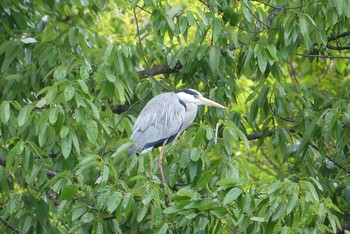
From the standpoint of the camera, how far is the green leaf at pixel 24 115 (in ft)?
17.5

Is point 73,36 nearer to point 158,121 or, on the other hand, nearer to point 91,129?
point 158,121

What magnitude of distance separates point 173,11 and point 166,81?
2.68 feet

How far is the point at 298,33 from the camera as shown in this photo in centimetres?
635

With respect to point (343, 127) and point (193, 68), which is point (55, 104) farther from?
point (343, 127)

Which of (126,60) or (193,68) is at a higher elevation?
(126,60)

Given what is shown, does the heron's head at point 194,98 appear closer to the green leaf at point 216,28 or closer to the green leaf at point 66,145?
the green leaf at point 216,28

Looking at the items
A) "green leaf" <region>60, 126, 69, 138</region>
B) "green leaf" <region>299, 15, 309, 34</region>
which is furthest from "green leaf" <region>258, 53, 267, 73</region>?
"green leaf" <region>60, 126, 69, 138</region>

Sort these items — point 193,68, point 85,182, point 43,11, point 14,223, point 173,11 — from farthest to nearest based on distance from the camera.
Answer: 1. point 43,11
2. point 193,68
3. point 173,11
4. point 14,223
5. point 85,182

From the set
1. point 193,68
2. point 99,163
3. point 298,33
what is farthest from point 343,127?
point 99,163

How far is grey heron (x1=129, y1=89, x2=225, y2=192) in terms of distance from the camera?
623 cm

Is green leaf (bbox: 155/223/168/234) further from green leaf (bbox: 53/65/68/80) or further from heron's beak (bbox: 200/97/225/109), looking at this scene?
heron's beak (bbox: 200/97/225/109)

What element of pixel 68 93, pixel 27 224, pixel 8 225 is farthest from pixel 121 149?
pixel 8 225

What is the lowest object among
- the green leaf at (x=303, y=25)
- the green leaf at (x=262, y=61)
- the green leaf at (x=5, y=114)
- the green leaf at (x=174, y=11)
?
the green leaf at (x=262, y=61)

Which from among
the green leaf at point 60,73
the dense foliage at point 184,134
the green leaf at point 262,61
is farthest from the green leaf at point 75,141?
the green leaf at point 262,61
